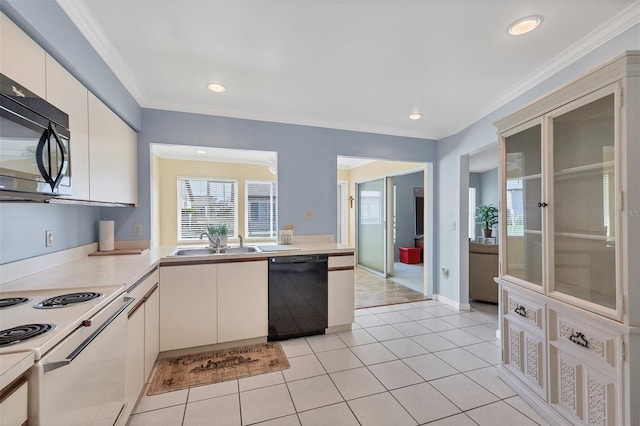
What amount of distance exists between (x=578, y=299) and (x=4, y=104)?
292 centimetres

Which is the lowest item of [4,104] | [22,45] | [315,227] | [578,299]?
[578,299]

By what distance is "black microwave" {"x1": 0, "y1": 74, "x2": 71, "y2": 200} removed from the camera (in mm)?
1079

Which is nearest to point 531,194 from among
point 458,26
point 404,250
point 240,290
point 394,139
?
point 458,26

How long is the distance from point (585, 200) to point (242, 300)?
2.72 m

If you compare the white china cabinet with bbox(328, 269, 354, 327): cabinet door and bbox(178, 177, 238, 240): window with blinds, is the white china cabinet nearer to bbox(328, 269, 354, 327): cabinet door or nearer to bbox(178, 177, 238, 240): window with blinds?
bbox(328, 269, 354, 327): cabinet door

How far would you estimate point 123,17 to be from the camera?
66.2 inches

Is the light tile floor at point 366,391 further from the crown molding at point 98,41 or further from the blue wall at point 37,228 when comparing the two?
the crown molding at point 98,41

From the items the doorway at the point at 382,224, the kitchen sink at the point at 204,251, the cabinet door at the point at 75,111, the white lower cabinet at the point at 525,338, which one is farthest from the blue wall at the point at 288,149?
the white lower cabinet at the point at 525,338

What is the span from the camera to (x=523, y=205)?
210cm

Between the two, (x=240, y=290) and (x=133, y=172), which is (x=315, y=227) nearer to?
(x=240, y=290)

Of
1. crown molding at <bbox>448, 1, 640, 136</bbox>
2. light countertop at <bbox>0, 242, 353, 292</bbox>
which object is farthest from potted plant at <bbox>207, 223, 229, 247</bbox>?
crown molding at <bbox>448, 1, 640, 136</bbox>

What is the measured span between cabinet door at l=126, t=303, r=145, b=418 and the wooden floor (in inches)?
105

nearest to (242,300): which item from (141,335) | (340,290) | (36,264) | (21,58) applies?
(141,335)

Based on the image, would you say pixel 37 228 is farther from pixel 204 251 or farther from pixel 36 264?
pixel 204 251
